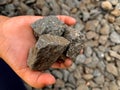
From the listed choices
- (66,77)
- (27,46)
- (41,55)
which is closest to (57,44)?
(41,55)

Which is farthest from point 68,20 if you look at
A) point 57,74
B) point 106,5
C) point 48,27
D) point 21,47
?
point 106,5

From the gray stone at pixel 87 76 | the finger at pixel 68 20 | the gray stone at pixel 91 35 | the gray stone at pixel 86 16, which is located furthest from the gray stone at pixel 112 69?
the finger at pixel 68 20

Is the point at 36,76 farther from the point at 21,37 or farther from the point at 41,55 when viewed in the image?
the point at 21,37

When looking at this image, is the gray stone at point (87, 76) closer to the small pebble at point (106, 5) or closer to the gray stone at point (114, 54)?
the gray stone at point (114, 54)

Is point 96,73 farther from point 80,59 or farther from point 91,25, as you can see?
point 91,25

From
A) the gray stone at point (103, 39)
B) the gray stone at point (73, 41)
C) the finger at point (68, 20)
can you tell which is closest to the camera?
the gray stone at point (73, 41)

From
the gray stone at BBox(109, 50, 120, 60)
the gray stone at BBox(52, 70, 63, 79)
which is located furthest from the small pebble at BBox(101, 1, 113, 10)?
the gray stone at BBox(52, 70, 63, 79)

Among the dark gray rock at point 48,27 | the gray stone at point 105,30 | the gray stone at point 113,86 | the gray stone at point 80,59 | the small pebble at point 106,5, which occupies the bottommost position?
the gray stone at point 113,86
